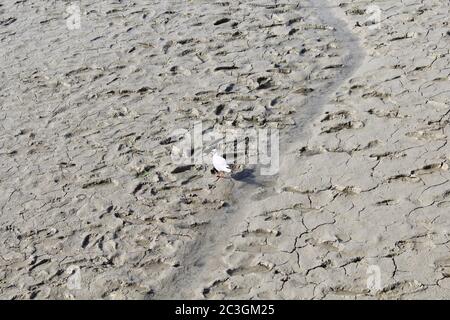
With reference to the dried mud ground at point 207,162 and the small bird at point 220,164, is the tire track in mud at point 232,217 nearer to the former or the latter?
the dried mud ground at point 207,162

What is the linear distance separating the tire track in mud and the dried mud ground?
0.5 inches

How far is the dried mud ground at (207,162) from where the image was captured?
4547 mm

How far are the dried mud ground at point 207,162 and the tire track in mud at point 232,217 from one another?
1cm

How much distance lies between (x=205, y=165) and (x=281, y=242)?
114 centimetres

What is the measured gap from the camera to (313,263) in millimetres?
4500

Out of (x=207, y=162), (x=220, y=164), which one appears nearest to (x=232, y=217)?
(x=220, y=164)

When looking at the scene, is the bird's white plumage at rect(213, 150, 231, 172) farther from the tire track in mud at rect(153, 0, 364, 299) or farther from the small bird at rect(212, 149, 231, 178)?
the tire track in mud at rect(153, 0, 364, 299)

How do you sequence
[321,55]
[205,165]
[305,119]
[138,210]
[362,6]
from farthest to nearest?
1. [362,6]
2. [321,55]
3. [305,119]
4. [205,165]
5. [138,210]

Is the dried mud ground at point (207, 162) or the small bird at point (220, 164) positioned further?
the small bird at point (220, 164)

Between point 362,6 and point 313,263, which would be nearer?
point 313,263

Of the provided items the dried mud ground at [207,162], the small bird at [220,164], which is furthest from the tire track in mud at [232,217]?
the small bird at [220,164]

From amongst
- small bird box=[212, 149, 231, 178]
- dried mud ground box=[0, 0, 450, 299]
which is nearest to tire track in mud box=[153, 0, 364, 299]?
dried mud ground box=[0, 0, 450, 299]
